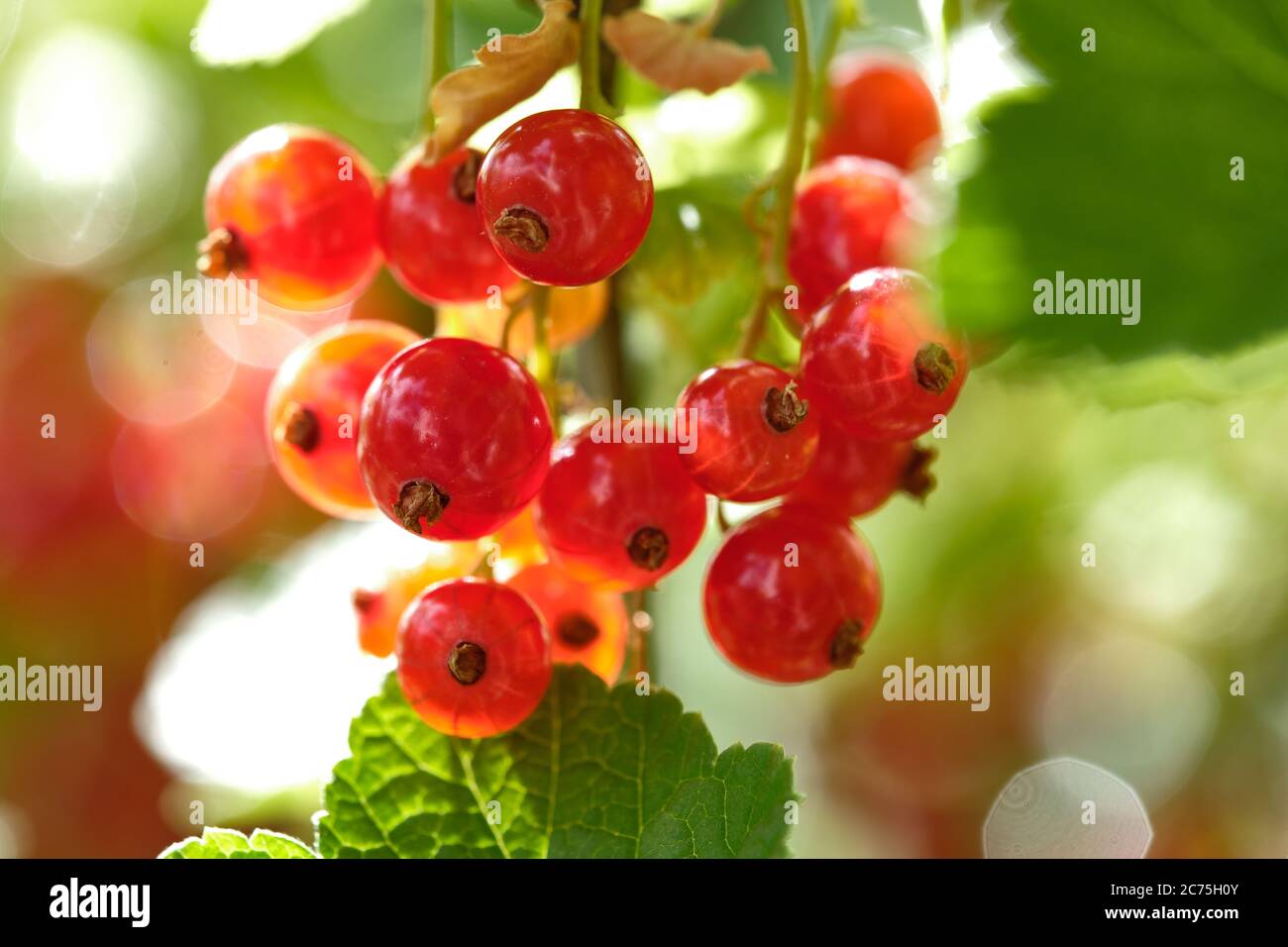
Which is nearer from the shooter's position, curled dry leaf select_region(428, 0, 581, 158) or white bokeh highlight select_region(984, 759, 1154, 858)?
curled dry leaf select_region(428, 0, 581, 158)

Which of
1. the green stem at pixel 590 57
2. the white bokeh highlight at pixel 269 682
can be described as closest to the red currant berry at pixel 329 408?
the green stem at pixel 590 57

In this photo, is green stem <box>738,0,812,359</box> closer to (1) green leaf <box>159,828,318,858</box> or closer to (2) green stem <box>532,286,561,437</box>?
(2) green stem <box>532,286,561,437</box>

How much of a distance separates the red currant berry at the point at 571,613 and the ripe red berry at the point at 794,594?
90 mm

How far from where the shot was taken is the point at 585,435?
0.74m

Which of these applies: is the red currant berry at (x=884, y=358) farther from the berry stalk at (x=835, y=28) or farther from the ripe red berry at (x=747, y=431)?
the berry stalk at (x=835, y=28)

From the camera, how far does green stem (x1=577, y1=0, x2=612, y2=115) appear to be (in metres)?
0.70

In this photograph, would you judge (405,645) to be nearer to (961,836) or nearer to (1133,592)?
(961,836)

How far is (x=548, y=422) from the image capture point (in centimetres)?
70

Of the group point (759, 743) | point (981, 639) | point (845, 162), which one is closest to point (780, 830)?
point (759, 743)

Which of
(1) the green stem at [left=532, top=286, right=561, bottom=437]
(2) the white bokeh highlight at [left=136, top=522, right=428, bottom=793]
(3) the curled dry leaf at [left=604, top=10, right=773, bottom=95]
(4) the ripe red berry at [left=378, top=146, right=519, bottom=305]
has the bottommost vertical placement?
(2) the white bokeh highlight at [left=136, top=522, right=428, bottom=793]

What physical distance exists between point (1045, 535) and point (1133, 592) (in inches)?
6.9

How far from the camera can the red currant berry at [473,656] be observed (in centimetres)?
70

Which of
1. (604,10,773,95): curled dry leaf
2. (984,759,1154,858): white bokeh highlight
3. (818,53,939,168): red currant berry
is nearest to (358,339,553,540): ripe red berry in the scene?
(604,10,773,95): curled dry leaf

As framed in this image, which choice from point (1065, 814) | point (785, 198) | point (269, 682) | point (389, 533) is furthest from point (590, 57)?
point (1065, 814)
